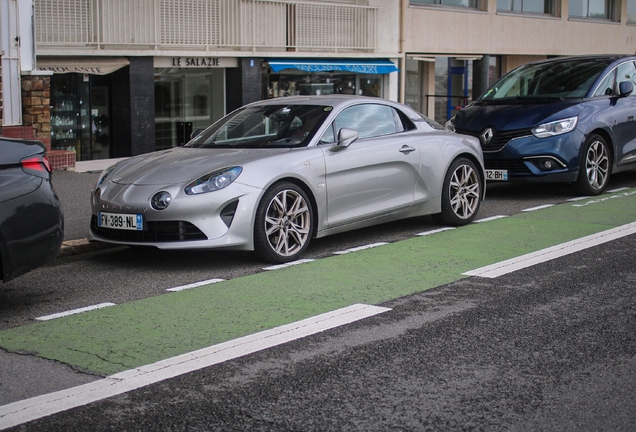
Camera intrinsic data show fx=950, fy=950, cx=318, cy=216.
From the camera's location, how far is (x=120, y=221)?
791cm

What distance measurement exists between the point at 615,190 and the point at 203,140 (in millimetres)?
6339

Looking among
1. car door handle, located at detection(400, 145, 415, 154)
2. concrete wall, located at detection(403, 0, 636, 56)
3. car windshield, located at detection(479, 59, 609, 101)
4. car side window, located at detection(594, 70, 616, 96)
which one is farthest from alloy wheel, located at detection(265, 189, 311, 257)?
concrete wall, located at detection(403, 0, 636, 56)

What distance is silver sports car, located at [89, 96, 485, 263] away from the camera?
25.5 feet

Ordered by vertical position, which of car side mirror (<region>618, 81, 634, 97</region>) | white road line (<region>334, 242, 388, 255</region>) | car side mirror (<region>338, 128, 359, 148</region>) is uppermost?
car side mirror (<region>618, 81, 634, 97</region>)

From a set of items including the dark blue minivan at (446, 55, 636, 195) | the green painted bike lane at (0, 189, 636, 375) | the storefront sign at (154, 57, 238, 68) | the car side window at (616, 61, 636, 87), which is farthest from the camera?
the storefront sign at (154, 57, 238, 68)

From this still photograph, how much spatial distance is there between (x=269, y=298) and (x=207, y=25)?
1374 cm

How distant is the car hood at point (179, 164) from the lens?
795cm

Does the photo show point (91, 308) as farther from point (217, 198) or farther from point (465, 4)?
point (465, 4)

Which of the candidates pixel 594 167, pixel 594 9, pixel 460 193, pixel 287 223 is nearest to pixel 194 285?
pixel 287 223

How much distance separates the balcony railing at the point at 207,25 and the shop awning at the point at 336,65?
30cm

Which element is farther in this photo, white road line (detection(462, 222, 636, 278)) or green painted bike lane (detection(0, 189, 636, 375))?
white road line (detection(462, 222, 636, 278))

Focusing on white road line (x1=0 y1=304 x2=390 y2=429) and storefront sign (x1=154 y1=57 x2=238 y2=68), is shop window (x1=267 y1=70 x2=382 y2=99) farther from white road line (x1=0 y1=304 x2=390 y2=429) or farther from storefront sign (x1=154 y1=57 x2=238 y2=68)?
white road line (x1=0 y1=304 x2=390 y2=429)

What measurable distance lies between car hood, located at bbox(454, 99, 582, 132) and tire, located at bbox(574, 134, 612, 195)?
19.6 inches

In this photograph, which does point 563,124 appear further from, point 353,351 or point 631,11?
point 631,11
